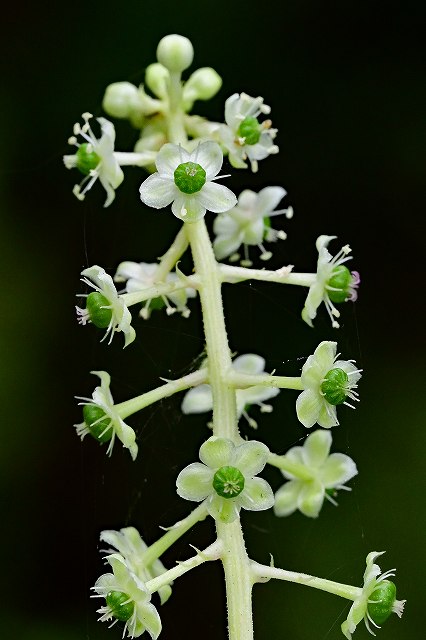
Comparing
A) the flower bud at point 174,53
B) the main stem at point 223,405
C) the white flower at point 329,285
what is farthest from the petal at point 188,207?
the flower bud at point 174,53

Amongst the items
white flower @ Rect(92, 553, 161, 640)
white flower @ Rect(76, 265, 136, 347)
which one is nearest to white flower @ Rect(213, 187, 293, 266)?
white flower @ Rect(76, 265, 136, 347)

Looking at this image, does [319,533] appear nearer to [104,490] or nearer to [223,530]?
[104,490]

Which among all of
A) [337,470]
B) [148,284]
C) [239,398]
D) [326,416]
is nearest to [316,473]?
[337,470]

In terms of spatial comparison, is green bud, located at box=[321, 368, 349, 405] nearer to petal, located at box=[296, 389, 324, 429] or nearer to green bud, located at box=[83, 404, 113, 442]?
petal, located at box=[296, 389, 324, 429]

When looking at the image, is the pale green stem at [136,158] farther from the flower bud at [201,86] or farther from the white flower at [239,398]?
the white flower at [239,398]

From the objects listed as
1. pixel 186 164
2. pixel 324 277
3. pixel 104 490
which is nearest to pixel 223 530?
pixel 324 277

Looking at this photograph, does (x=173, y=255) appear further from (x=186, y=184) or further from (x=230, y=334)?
(x=230, y=334)
